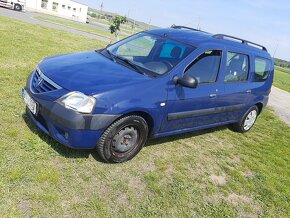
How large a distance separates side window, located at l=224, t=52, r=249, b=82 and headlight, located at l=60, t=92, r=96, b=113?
278cm

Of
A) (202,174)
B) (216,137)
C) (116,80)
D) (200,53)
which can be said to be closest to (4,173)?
(116,80)

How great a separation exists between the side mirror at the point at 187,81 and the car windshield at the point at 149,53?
221 mm

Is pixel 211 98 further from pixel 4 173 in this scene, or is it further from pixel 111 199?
pixel 4 173

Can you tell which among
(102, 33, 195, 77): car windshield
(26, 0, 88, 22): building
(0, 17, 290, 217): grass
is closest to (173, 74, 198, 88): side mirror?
(102, 33, 195, 77): car windshield

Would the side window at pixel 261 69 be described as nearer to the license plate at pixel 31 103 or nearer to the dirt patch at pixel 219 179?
the dirt patch at pixel 219 179

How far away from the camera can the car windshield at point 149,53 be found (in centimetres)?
453

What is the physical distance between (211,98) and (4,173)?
3283 millimetres

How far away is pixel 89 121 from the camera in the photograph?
3631 millimetres

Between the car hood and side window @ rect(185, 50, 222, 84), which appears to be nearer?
A: the car hood

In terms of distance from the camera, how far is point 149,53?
5.04 m

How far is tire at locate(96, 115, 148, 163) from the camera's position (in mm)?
3902

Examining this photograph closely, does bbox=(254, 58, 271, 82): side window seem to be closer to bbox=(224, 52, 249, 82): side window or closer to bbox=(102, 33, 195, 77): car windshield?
Answer: bbox=(224, 52, 249, 82): side window

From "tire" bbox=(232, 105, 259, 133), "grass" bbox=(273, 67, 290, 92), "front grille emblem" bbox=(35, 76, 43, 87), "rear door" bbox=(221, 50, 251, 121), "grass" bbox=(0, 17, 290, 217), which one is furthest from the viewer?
"grass" bbox=(273, 67, 290, 92)

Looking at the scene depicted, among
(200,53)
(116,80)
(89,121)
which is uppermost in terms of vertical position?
(200,53)
